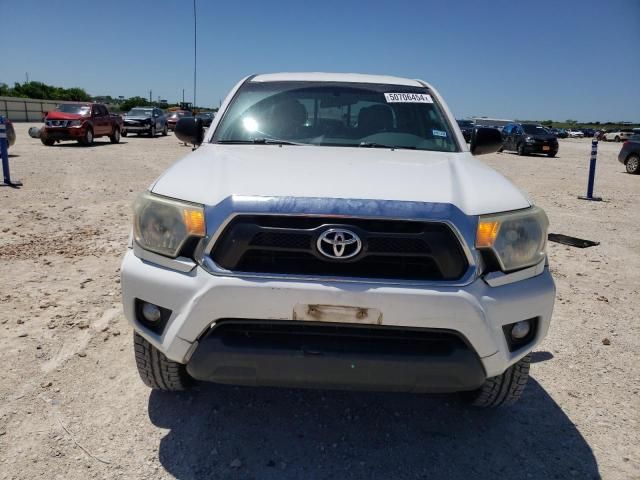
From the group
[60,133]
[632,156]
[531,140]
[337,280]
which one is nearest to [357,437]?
[337,280]

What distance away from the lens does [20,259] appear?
4.99 meters

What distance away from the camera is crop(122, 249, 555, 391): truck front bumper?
1938 millimetres

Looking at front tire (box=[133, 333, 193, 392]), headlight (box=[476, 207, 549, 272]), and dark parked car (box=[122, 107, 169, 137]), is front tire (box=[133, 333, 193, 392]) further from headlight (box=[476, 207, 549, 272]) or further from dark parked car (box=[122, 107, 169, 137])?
dark parked car (box=[122, 107, 169, 137])

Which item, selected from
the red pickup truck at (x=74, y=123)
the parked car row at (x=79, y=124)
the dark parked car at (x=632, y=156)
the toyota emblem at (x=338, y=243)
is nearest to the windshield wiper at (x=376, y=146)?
the toyota emblem at (x=338, y=243)

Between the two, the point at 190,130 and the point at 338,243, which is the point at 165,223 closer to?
the point at 338,243

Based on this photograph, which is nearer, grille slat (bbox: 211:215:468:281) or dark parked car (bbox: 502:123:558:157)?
grille slat (bbox: 211:215:468:281)

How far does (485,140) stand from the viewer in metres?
3.52

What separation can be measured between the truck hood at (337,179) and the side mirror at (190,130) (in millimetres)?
748

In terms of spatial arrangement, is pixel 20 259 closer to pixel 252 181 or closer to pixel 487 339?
pixel 252 181

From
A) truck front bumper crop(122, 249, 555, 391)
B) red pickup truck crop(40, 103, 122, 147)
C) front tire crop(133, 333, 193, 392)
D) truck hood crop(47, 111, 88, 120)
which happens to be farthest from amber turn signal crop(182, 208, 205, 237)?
truck hood crop(47, 111, 88, 120)

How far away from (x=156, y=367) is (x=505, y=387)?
168 centimetres

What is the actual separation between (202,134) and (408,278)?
2183mm

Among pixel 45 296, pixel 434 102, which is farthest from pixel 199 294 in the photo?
pixel 45 296

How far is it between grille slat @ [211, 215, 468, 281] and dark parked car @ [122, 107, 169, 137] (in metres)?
26.6
